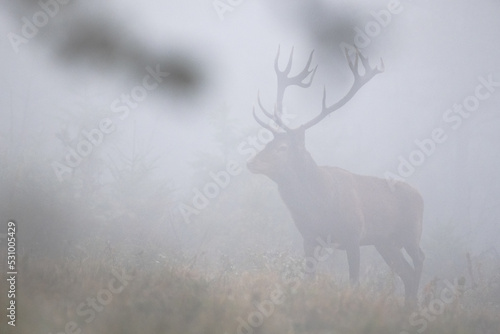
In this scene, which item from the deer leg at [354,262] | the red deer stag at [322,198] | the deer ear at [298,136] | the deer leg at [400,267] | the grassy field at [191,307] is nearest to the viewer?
the grassy field at [191,307]

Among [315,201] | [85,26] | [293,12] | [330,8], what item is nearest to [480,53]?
[330,8]

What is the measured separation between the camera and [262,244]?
10922mm

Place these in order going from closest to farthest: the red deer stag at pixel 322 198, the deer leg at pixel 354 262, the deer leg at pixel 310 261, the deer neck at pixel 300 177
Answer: the deer leg at pixel 310 261 < the deer leg at pixel 354 262 < the red deer stag at pixel 322 198 < the deer neck at pixel 300 177

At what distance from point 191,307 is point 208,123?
15.1m

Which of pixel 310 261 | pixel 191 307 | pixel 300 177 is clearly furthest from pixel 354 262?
pixel 191 307

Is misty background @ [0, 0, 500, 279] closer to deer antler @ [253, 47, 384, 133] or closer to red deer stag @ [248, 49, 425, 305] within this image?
Answer: red deer stag @ [248, 49, 425, 305]

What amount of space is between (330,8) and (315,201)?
35.1 meters

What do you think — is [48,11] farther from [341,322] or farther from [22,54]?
[341,322]

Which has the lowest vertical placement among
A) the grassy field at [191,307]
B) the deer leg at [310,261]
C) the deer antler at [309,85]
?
the grassy field at [191,307]

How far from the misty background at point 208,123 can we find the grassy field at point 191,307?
1286 mm

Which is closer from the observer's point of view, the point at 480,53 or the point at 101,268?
the point at 101,268

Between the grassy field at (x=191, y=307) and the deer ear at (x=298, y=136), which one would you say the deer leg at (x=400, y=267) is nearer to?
the grassy field at (x=191, y=307)

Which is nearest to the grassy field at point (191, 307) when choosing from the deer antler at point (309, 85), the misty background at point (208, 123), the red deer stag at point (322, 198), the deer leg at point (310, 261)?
the deer leg at point (310, 261)

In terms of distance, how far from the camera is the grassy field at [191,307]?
10.9 ft
